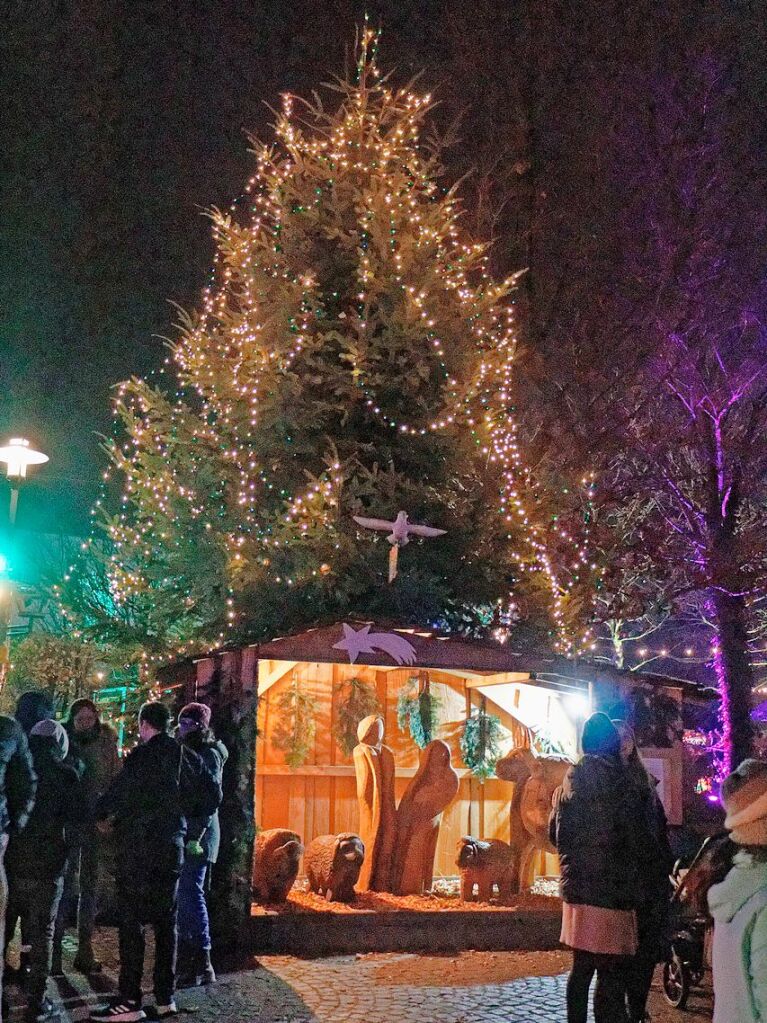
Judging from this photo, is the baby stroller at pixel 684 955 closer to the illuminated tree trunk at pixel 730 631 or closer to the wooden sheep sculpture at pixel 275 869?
the wooden sheep sculpture at pixel 275 869

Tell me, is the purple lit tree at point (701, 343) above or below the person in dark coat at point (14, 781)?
above

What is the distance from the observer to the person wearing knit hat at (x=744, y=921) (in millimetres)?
3451

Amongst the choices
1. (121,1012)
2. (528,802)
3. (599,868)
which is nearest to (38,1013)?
(121,1012)

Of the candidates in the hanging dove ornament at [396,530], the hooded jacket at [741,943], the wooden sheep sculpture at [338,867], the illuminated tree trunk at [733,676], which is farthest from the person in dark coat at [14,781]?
the illuminated tree trunk at [733,676]

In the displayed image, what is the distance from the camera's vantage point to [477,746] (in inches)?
486

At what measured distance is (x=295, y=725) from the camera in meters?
12.2

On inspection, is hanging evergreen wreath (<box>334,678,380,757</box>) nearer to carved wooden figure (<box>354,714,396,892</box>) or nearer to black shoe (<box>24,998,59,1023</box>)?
carved wooden figure (<box>354,714,396,892</box>)

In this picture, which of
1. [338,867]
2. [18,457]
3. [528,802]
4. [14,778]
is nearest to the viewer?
[14,778]

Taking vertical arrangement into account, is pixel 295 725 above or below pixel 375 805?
above

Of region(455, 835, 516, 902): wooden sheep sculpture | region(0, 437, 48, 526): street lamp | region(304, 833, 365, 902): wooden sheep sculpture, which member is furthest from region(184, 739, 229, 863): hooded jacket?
region(0, 437, 48, 526): street lamp

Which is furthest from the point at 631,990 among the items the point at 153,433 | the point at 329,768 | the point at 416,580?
the point at 153,433

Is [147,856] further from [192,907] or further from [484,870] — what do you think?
[484,870]

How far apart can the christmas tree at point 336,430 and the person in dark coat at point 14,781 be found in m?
4.87

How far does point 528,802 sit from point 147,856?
5.59 metres
